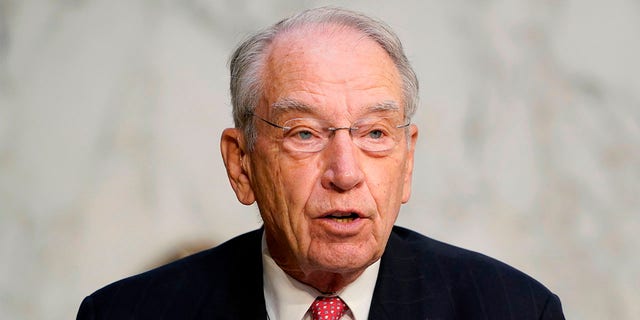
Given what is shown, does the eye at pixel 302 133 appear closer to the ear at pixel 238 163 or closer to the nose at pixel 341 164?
the nose at pixel 341 164

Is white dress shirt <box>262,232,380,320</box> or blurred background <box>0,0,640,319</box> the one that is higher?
blurred background <box>0,0,640,319</box>

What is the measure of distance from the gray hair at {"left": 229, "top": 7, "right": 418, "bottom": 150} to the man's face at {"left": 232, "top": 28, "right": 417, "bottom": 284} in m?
0.02

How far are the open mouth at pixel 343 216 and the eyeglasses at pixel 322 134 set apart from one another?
13 centimetres

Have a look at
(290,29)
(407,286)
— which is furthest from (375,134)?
(407,286)

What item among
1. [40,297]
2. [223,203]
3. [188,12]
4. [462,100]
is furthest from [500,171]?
[40,297]

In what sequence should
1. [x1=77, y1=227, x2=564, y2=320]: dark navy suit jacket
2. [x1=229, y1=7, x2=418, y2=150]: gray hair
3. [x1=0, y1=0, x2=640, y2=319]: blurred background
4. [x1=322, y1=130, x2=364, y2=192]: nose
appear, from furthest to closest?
[x1=0, y1=0, x2=640, y2=319]: blurred background → [x1=77, y1=227, x2=564, y2=320]: dark navy suit jacket → [x1=229, y1=7, x2=418, y2=150]: gray hair → [x1=322, y1=130, x2=364, y2=192]: nose

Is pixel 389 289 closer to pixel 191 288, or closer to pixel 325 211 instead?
pixel 325 211

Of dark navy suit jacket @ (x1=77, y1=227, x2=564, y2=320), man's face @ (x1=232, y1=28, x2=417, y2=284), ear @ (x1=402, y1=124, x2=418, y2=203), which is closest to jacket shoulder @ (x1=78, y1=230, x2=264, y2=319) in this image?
dark navy suit jacket @ (x1=77, y1=227, x2=564, y2=320)

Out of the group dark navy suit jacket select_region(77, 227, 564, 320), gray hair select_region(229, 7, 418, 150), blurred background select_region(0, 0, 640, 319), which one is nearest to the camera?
gray hair select_region(229, 7, 418, 150)

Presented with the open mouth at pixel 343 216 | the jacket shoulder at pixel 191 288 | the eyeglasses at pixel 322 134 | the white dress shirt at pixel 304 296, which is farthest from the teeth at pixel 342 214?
the jacket shoulder at pixel 191 288

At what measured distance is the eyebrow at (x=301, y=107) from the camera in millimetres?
2107

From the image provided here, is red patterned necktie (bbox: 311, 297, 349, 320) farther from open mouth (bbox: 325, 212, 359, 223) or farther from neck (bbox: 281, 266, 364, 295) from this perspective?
open mouth (bbox: 325, 212, 359, 223)

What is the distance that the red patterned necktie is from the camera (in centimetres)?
225

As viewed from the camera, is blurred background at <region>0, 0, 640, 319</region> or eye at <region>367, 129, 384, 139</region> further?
blurred background at <region>0, 0, 640, 319</region>
